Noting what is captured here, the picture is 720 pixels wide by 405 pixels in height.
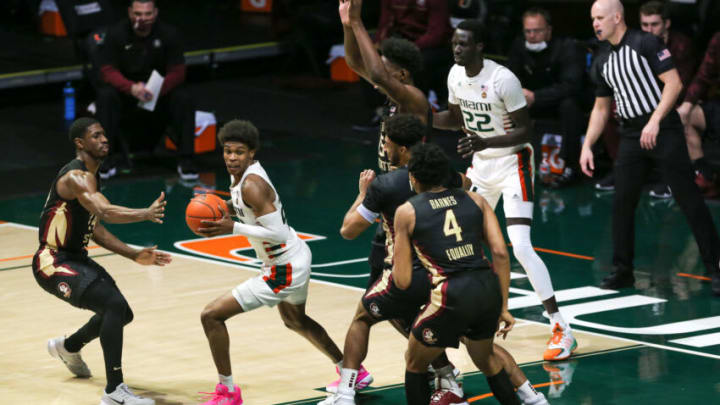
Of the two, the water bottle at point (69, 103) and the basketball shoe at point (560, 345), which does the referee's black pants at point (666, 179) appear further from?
the water bottle at point (69, 103)

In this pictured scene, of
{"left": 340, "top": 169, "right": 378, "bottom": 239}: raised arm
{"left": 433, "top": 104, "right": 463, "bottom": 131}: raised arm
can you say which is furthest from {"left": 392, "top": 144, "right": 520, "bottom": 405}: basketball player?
{"left": 433, "top": 104, "right": 463, "bottom": 131}: raised arm

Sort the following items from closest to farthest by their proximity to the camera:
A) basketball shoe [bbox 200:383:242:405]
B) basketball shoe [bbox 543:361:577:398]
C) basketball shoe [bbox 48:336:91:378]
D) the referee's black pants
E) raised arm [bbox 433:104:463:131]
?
basketball shoe [bbox 200:383:242:405] → basketball shoe [bbox 543:361:577:398] → basketball shoe [bbox 48:336:91:378] → raised arm [bbox 433:104:463:131] → the referee's black pants

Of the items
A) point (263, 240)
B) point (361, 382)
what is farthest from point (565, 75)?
point (263, 240)

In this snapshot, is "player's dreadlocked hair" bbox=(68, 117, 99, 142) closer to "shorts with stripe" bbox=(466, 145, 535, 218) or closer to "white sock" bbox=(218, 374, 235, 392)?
"white sock" bbox=(218, 374, 235, 392)

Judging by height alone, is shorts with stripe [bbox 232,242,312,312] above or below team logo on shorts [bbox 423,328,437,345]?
below

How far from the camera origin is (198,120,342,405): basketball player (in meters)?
6.84

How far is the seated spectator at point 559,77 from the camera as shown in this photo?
42.5ft

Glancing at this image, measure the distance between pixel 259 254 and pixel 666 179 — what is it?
358cm

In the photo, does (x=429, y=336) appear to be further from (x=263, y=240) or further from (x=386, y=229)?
(x=263, y=240)

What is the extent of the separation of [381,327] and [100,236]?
2.03 meters

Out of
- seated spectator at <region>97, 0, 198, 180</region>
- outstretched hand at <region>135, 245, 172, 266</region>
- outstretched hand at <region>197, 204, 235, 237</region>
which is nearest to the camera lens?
outstretched hand at <region>197, 204, 235, 237</region>

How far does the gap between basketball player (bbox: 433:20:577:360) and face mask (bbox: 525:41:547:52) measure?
180 inches

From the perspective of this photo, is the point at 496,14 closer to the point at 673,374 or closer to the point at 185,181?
the point at 185,181

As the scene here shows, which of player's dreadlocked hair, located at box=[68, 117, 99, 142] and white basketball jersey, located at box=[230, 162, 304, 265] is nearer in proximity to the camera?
white basketball jersey, located at box=[230, 162, 304, 265]
